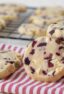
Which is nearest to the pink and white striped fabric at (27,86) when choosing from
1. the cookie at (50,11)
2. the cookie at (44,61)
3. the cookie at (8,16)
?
the cookie at (44,61)

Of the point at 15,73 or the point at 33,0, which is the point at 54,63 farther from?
the point at 33,0

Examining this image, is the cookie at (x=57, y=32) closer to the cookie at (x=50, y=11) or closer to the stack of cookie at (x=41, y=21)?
the stack of cookie at (x=41, y=21)

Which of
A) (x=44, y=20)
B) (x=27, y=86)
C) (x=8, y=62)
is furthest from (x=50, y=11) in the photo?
(x=27, y=86)

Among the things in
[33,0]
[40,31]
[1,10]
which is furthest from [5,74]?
[33,0]

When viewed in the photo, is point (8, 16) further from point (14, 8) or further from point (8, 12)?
point (14, 8)

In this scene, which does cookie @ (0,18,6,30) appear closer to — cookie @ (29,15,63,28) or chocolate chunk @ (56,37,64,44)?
cookie @ (29,15,63,28)

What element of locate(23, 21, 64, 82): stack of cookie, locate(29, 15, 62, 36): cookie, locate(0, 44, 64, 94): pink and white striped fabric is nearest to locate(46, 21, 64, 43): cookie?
locate(23, 21, 64, 82): stack of cookie
